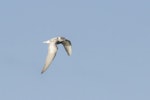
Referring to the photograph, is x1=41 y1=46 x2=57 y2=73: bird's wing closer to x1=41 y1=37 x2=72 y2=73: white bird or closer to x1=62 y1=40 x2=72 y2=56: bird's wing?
x1=41 y1=37 x2=72 y2=73: white bird

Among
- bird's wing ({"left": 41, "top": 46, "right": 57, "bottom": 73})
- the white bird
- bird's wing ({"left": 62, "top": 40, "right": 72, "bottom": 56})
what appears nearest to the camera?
bird's wing ({"left": 41, "top": 46, "right": 57, "bottom": 73})

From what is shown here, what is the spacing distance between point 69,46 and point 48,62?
42.2 ft

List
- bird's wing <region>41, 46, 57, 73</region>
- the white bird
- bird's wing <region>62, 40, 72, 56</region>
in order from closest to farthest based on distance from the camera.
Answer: bird's wing <region>41, 46, 57, 73</region>, the white bird, bird's wing <region>62, 40, 72, 56</region>

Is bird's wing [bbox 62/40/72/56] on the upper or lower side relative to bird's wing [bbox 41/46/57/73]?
upper

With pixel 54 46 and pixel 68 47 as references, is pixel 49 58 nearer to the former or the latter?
pixel 54 46

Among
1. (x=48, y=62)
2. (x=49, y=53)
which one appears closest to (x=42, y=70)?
(x=48, y=62)

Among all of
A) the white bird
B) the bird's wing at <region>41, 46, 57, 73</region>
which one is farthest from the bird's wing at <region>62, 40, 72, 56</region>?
the bird's wing at <region>41, 46, 57, 73</region>

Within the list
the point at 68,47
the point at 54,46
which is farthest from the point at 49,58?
the point at 68,47

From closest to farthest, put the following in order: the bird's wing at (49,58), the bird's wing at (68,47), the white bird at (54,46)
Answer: the bird's wing at (49,58)
the white bird at (54,46)
the bird's wing at (68,47)

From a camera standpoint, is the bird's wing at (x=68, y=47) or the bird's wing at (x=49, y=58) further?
the bird's wing at (x=68, y=47)

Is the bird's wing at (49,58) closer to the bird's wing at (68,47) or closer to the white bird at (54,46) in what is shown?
the white bird at (54,46)

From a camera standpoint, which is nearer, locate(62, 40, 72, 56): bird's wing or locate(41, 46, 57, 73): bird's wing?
locate(41, 46, 57, 73): bird's wing

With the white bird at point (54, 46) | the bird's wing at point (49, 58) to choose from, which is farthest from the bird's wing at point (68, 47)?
the bird's wing at point (49, 58)

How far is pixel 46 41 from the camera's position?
67625 millimetres
